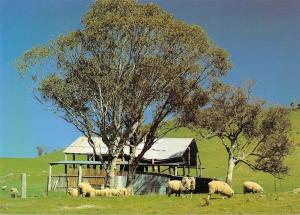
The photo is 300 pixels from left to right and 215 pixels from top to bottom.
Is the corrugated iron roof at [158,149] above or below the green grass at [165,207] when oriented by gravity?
above

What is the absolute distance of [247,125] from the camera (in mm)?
66125

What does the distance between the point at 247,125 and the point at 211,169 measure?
30472 millimetres

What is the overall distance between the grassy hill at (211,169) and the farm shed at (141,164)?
3.55m

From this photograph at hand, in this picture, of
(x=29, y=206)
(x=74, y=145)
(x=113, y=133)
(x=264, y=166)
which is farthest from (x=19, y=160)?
(x=29, y=206)

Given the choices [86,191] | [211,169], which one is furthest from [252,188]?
[211,169]

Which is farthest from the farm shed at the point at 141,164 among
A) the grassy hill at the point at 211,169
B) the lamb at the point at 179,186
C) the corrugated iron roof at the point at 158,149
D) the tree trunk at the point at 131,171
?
the lamb at the point at 179,186

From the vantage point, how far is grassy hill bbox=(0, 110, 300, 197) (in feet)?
241

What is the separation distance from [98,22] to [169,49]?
5979 mm

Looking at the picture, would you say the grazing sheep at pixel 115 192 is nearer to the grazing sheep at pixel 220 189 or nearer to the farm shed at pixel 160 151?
the grazing sheep at pixel 220 189

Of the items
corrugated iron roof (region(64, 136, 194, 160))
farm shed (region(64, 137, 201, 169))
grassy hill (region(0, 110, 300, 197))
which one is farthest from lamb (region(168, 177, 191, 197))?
corrugated iron roof (region(64, 136, 194, 160))

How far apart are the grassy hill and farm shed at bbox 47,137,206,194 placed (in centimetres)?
355

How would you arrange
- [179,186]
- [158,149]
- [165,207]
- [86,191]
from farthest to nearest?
[158,149]
[86,191]
[179,186]
[165,207]

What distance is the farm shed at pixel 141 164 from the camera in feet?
184

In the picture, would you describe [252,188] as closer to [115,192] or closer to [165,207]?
[115,192]
